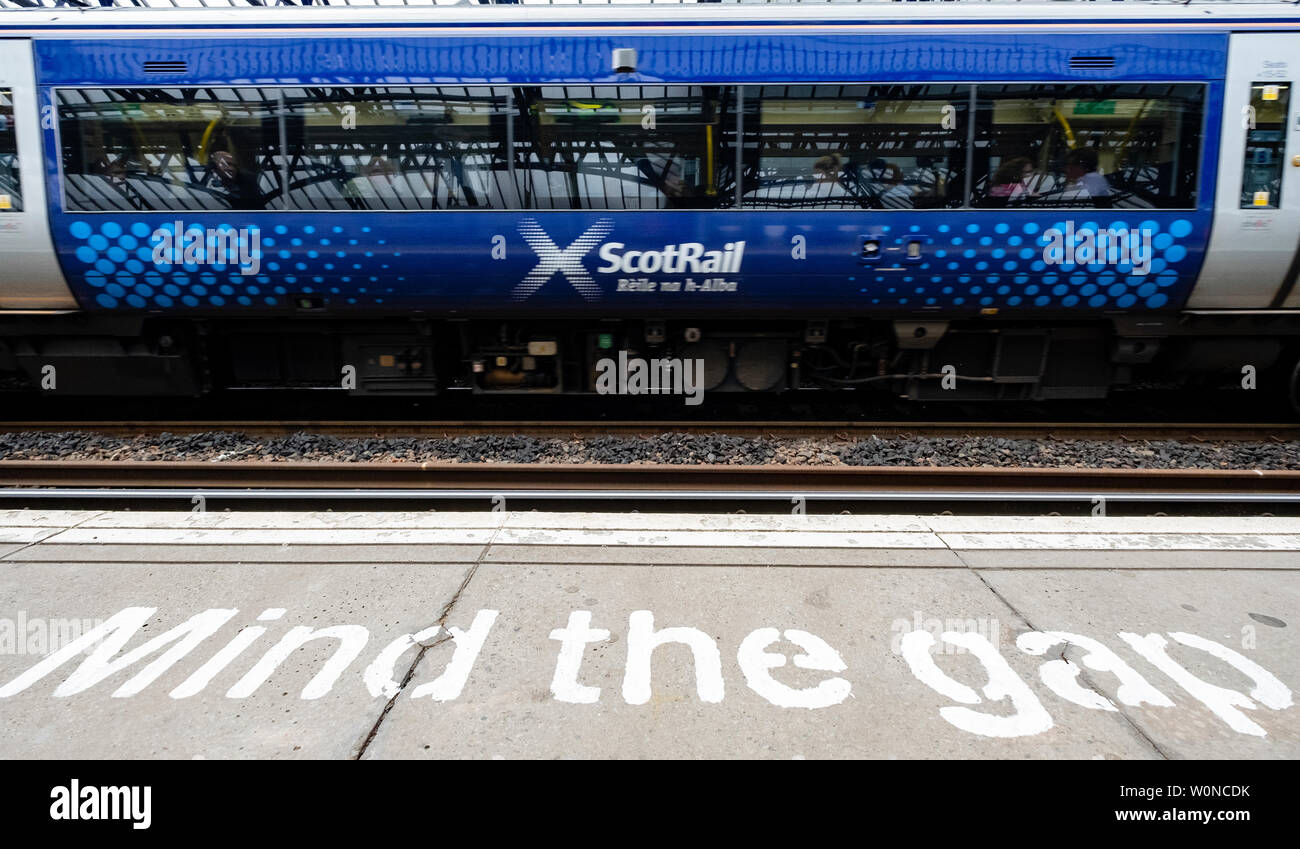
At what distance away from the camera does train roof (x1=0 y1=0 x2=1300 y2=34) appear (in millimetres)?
5062

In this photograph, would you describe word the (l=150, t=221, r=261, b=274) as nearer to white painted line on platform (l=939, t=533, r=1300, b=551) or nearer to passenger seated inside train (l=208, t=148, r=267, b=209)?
passenger seated inside train (l=208, t=148, r=267, b=209)

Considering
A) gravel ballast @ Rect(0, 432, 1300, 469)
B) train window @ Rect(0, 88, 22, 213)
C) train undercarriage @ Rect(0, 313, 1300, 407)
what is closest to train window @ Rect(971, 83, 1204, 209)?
train undercarriage @ Rect(0, 313, 1300, 407)

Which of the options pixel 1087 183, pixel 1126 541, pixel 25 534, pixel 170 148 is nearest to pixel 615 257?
pixel 170 148

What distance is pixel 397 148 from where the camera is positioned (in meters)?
5.26

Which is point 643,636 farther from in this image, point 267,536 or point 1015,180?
point 1015,180

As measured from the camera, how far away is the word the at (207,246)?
17.5 ft

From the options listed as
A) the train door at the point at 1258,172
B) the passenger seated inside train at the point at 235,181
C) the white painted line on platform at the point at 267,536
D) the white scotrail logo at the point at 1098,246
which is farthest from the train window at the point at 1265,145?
the passenger seated inside train at the point at 235,181

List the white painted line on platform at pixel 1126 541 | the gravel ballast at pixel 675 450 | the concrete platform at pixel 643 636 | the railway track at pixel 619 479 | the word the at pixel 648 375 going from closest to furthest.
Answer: the concrete platform at pixel 643 636 < the white painted line on platform at pixel 1126 541 < the railway track at pixel 619 479 < the gravel ballast at pixel 675 450 < the word the at pixel 648 375

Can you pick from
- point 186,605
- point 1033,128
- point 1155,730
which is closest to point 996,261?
point 1033,128

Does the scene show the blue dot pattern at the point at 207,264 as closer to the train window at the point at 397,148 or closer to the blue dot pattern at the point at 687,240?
the blue dot pattern at the point at 687,240

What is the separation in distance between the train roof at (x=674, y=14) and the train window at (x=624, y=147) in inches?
20.7

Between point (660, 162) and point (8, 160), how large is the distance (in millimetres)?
5030
